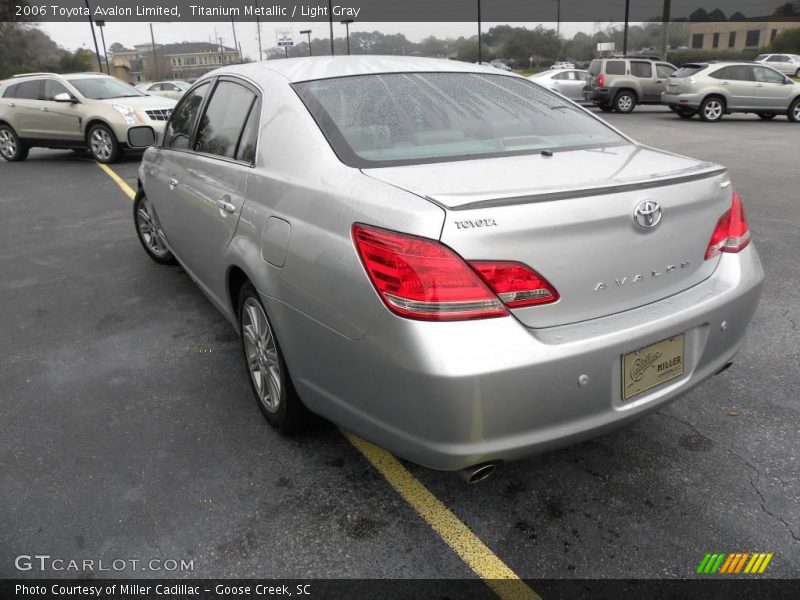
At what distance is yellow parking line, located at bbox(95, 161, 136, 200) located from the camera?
9.18 metres

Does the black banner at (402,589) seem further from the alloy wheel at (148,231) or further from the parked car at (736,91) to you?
the parked car at (736,91)

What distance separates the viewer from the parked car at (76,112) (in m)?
11.6

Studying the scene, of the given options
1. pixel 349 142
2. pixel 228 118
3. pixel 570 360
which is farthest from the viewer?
pixel 228 118

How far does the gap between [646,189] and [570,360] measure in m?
0.66

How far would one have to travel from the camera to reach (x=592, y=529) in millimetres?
2238

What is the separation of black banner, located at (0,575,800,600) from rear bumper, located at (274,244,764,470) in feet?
1.37

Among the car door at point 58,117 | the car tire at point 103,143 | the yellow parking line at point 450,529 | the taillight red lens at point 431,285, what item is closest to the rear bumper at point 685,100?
the car tire at point 103,143

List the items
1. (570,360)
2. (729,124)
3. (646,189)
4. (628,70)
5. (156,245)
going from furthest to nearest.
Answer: (628,70)
(729,124)
(156,245)
(646,189)
(570,360)

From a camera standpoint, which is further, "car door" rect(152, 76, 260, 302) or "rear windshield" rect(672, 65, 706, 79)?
"rear windshield" rect(672, 65, 706, 79)

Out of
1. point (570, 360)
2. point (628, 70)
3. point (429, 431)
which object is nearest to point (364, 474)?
point (429, 431)

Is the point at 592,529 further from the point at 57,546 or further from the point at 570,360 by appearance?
the point at 57,546

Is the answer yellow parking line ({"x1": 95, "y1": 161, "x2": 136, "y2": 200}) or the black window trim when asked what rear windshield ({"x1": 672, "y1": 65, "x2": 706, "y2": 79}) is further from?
the black window trim

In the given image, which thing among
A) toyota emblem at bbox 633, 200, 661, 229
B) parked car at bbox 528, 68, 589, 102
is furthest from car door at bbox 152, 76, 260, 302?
parked car at bbox 528, 68, 589, 102

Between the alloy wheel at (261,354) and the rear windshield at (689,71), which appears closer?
the alloy wheel at (261,354)
